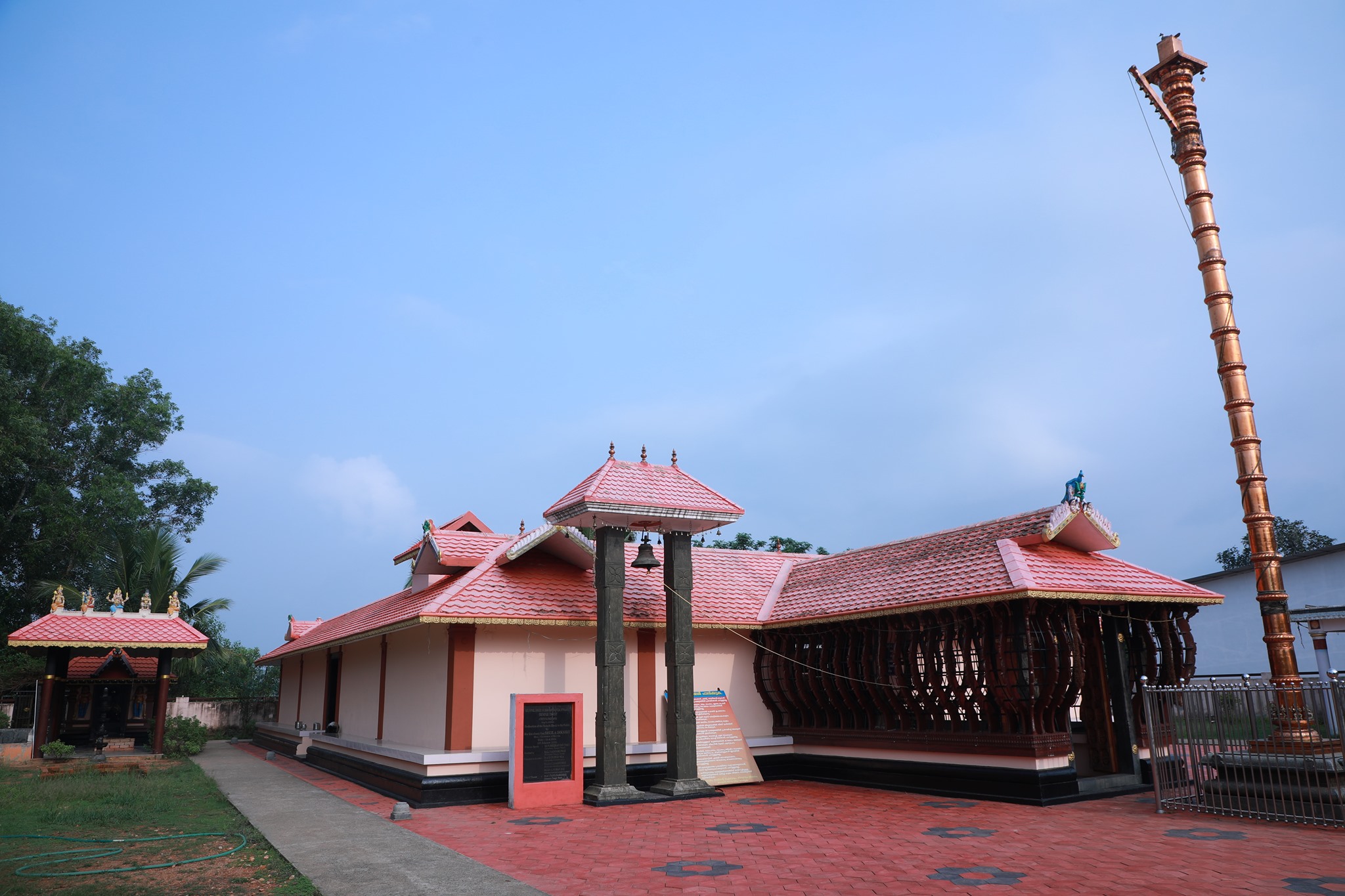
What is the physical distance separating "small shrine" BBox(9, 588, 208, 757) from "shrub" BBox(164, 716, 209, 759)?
0.40 m

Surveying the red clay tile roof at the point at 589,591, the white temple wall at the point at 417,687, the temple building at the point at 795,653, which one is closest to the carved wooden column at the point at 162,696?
the temple building at the point at 795,653

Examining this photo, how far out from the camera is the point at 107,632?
62.6 ft

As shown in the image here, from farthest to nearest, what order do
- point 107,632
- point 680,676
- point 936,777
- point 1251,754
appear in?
point 107,632, point 680,676, point 936,777, point 1251,754

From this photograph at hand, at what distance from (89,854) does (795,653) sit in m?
10.4

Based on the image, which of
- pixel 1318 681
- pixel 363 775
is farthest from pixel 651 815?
pixel 1318 681

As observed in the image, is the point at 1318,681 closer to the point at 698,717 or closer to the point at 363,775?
the point at 698,717

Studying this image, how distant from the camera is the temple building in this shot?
11.3 metres

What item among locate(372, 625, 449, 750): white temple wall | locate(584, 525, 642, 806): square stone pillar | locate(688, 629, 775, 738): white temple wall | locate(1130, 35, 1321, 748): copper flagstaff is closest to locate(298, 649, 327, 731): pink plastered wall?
locate(372, 625, 449, 750): white temple wall

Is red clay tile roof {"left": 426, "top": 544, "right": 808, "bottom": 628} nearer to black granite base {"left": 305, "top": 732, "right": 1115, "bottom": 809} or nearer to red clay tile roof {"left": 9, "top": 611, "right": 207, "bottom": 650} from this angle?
black granite base {"left": 305, "top": 732, "right": 1115, "bottom": 809}

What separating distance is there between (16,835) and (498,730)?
5930 mm

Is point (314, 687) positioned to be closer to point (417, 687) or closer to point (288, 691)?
point (288, 691)

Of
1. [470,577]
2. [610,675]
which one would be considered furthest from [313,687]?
[610,675]

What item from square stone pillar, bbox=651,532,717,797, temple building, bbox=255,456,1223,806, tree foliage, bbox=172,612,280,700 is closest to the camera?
temple building, bbox=255,456,1223,806

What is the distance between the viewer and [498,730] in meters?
13.0
